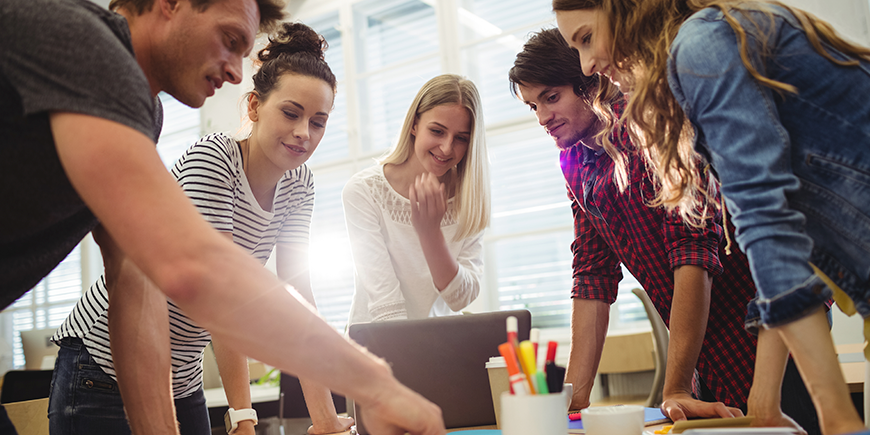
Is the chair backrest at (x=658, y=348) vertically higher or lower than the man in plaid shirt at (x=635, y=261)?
lower

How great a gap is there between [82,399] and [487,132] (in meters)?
4.37

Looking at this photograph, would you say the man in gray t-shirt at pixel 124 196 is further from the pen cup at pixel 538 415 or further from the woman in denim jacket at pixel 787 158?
the woman in denim jacket at pixel 787 158

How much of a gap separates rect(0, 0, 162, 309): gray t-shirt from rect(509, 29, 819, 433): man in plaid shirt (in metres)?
1.05

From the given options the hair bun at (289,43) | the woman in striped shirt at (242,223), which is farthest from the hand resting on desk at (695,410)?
the hair bun at (289,43)

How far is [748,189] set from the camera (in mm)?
703

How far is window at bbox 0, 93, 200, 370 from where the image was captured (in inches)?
265

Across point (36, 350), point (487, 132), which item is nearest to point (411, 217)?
point (487, 132)

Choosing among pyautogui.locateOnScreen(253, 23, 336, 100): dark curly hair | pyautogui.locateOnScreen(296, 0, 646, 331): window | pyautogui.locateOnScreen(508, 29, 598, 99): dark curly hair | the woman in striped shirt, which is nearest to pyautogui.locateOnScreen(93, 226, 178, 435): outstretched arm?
the woman in striped shirt

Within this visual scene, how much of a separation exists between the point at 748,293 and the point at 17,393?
2.49 meters

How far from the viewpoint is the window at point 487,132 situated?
485cm

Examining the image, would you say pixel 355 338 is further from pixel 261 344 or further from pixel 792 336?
pixel 792 336

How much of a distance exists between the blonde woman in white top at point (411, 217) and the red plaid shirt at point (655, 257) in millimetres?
364

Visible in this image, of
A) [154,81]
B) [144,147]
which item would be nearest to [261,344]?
[144,147]

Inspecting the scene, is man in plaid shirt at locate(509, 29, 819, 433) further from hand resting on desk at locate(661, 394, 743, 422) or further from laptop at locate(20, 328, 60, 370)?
laptop at locate(20, 328, 60, 370)
